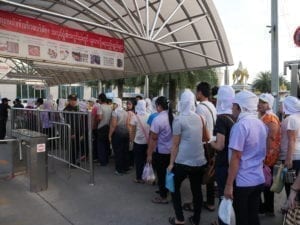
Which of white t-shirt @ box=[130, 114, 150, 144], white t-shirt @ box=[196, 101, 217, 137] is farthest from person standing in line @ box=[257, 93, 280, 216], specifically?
white t-shirt @ box=[130, 114, 150, 144]

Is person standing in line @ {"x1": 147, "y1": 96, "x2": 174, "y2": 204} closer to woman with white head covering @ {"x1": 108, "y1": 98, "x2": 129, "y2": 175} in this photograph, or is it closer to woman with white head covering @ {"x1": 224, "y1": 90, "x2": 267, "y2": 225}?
woman with white head covering @ {"x1": 224, "y1": 90, "x2": 267, "y2": 225}

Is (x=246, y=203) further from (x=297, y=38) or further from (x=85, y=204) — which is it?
(x=297, y=38)

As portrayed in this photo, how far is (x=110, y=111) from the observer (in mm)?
8078

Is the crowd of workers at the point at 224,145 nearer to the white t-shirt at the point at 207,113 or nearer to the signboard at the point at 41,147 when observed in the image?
the white t-shirt at the point at 207,113

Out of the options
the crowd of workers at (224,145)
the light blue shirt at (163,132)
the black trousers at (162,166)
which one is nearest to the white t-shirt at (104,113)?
the crowd of workers at (224,145)

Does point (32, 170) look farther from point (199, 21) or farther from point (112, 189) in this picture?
point (199, 21)

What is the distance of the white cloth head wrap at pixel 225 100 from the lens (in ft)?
12.5

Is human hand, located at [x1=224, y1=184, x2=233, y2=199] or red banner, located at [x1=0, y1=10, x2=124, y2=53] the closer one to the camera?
human hand, located at [x1=224, y1=184, x2=233, y2=199]

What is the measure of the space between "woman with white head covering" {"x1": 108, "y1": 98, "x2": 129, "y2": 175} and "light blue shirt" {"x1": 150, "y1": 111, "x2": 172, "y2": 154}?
232 cm

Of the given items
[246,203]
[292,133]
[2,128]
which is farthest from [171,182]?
[2,128]

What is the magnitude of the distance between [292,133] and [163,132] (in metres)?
1.93

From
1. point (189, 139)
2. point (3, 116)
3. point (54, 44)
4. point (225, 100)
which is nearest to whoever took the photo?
point (225, 100)

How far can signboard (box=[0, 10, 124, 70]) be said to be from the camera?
7984 millimetres

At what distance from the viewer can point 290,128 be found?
4.23m
